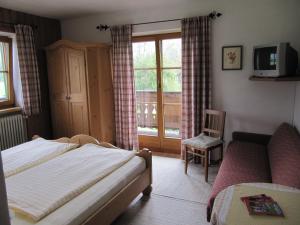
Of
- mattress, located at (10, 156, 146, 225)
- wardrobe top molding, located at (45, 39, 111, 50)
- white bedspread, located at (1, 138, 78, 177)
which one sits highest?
wardrobe top molding, located at (45, 39, 111, 50)

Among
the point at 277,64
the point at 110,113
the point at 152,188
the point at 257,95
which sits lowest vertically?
the point at 152,188

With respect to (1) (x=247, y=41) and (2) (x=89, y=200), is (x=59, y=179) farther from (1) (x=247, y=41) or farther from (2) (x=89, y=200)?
(1) (x=247, y=41)

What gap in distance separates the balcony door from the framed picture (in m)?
0.77

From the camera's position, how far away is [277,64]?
2.68 metres

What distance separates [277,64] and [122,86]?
2373 mm

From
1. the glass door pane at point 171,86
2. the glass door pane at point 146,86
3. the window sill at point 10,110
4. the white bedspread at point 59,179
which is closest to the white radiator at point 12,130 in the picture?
the window sill at point 10,110

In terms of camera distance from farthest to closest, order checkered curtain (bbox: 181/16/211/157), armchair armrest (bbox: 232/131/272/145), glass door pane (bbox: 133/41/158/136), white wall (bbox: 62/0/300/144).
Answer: glass door pane (bbox: 133/41/158/136)
checkered curtain (bbox: 181/16/211/157)
armchair armrest (bbox: 232/131/272/145)
white wall (bbox: 62/0/300/144)

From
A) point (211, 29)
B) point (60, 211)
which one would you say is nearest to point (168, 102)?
point (211, 29)

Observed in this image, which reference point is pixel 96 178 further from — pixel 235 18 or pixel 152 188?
pixel 235 18

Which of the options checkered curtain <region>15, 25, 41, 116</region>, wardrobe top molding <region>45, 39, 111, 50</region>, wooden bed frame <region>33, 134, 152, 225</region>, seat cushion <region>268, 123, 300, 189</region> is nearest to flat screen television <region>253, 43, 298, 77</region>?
seat cushion <region>268, 123, 300, 189</region>

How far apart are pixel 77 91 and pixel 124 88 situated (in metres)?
0.76

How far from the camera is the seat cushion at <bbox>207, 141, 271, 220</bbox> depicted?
225 cm

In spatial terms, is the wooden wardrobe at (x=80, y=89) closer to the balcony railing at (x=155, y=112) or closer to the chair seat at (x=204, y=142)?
the balcony railing at (x=155, y=112)

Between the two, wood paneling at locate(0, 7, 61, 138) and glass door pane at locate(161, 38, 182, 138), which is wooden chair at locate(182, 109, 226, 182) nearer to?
glass door pane at locate(161, 38, 182, 138)
